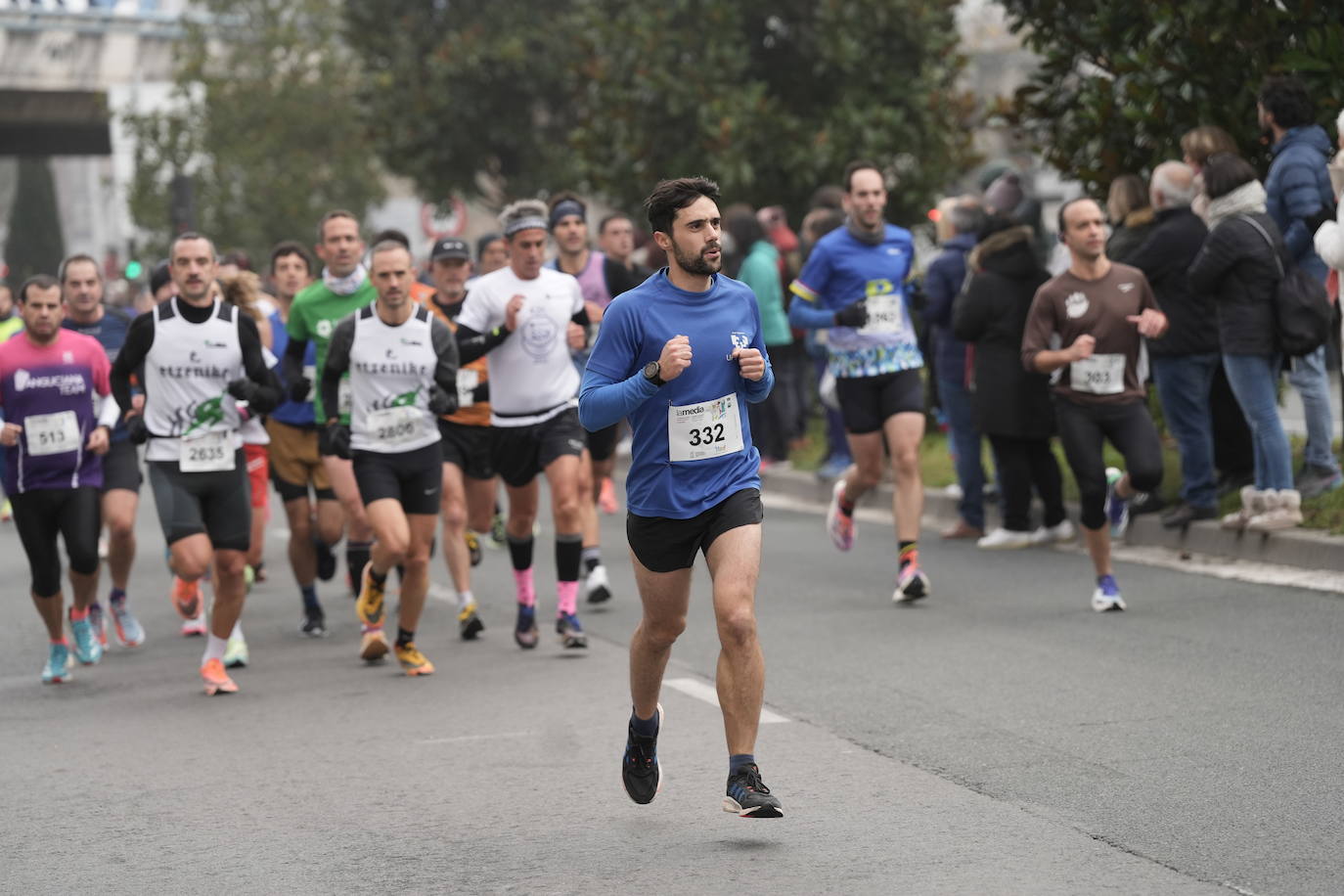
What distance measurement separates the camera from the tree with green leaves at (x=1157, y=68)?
12.3m

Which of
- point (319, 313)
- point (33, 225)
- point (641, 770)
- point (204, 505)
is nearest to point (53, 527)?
point (204, 505)

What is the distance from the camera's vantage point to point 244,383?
9.79 m

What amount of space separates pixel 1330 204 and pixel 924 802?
6.23 meters

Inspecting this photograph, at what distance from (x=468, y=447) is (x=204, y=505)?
2011mm

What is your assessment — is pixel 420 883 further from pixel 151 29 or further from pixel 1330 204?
pixel 151 29

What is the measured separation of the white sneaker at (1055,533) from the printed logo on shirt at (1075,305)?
3.00m

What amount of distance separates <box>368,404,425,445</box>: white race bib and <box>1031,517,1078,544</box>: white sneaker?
5.11m

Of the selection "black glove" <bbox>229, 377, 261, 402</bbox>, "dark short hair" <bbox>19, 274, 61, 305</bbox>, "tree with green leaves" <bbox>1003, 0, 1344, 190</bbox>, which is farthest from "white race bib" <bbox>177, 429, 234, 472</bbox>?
"tree with green leaves" <bbox>1003, 0, 1344, 190</bbox>

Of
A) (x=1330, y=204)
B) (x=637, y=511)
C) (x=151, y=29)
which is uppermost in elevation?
(x=151, y=29)

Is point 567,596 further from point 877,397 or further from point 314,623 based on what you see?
point 877,397

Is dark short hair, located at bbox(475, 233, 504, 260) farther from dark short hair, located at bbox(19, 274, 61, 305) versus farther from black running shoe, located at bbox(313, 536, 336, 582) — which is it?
dark short hair, located at bbox(19, 274, 61, 305)

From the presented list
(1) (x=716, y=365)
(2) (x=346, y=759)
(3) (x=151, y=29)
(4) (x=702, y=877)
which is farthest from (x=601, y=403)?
(3) (x=151, y=29)

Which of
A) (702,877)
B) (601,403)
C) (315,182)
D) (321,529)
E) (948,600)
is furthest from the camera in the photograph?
(315,182)

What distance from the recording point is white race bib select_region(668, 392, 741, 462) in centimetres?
669
